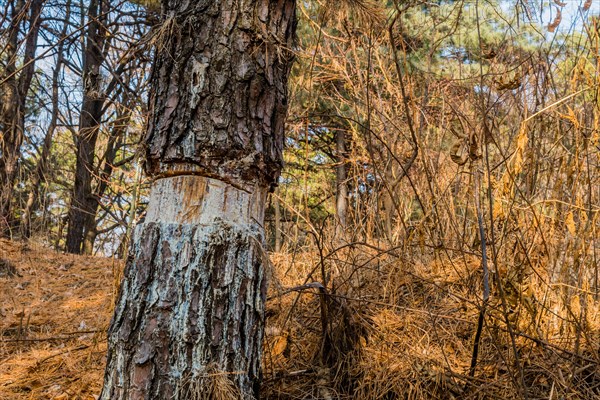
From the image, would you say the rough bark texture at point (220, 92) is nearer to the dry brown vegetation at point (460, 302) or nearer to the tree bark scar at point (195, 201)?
the tree bark scar at point (195, 201)

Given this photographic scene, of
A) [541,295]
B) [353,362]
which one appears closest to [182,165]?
[353,362]

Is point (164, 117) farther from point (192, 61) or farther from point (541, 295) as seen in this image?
point (541, 295)

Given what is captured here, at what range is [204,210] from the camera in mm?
1705

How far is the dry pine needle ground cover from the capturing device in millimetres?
1873

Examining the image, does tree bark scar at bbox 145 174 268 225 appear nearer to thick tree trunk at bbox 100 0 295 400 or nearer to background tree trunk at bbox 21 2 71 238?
thick tree trunk at bbox 100 0 295 400

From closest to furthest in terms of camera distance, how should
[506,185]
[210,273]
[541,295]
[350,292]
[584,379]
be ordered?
[210,273] < [506,185] < [584,379] < [541,295] < [350,292]

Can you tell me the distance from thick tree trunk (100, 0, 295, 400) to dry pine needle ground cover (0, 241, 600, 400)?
216mm

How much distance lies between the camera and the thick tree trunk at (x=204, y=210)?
62.7 inches

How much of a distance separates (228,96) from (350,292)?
1270 mm

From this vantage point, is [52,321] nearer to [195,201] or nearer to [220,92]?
[195,201]

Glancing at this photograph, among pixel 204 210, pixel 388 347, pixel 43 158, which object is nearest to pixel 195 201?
pixel 204 210

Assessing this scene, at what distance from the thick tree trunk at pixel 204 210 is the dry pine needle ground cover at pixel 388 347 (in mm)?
216

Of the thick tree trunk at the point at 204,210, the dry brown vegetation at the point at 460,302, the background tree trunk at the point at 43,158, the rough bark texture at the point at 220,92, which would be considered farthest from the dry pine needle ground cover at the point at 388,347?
the background tree trunk at the point at 43,158

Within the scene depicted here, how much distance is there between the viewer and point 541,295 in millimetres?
2311
